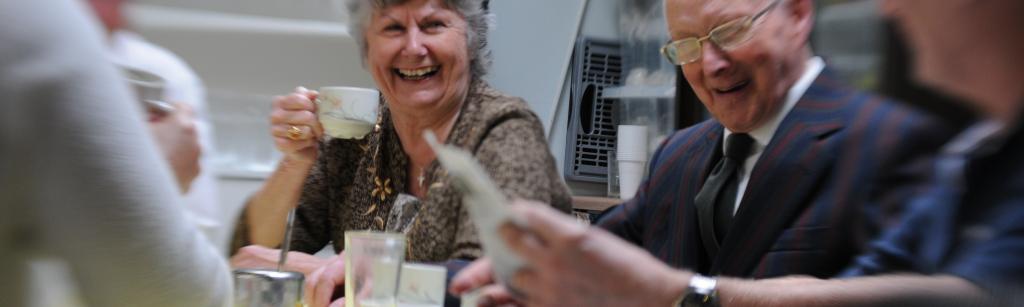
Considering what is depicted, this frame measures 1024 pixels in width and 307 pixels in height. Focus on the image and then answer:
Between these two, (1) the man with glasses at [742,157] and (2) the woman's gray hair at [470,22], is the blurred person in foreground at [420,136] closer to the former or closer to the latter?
(2) the woman's gray hair at [470,22]

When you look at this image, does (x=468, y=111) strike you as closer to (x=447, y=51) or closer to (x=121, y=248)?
(x=447, y=51)

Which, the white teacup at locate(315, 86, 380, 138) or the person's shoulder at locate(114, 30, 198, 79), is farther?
the white teacup at locate(315, 86, 380, 138)

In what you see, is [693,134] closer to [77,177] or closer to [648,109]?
[648,109]

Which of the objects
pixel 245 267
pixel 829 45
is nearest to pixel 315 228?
pixel 245 267

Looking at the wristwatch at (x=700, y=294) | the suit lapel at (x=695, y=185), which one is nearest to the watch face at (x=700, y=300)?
the wristwatch at (x=700, y=294)

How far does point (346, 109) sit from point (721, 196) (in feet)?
1.44

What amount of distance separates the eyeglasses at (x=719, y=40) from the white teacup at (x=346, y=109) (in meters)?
0.34

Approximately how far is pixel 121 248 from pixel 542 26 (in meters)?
0.47

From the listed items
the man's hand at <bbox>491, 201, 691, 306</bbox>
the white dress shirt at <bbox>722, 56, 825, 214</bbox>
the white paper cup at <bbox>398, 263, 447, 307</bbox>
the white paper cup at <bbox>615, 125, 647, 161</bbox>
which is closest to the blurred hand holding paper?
the man's hand at <bbox>491, 201, 691, 306</bbox>

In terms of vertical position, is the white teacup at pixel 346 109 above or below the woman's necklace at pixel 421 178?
above

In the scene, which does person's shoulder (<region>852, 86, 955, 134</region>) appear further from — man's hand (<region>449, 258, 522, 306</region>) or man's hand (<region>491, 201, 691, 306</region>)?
man's hand (<region>449, 258, 522, 306</region>)

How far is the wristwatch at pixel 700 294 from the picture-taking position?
29.8 inches

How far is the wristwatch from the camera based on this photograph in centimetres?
76

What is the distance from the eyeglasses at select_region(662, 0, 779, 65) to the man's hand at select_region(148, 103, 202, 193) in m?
0.56
